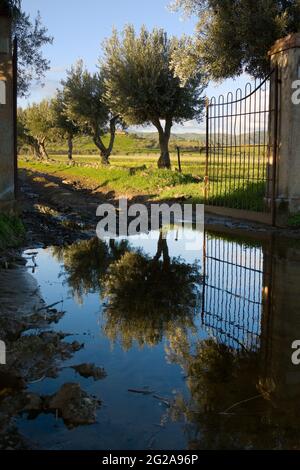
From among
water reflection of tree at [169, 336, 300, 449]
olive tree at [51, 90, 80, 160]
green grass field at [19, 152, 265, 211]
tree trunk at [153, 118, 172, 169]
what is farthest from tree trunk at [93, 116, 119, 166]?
water reflection of tree at [169, 336, 300, 449]

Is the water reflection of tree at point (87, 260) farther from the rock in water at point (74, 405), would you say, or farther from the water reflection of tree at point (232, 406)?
the rock in water at point (74, 405)

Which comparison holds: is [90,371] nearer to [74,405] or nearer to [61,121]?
[74,405]

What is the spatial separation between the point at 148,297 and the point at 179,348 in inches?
69.6

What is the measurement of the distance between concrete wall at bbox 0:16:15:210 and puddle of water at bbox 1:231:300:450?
190 centimetres

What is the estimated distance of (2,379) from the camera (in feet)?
12.4

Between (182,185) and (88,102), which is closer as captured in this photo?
(182,185)

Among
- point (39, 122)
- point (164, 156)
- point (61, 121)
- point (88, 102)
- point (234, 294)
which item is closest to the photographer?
point (234, 294)

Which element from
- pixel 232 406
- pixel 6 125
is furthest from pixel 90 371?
pixel 6 125

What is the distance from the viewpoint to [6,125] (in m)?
9.64

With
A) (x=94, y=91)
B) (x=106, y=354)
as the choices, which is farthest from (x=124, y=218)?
(x=94, y=91)

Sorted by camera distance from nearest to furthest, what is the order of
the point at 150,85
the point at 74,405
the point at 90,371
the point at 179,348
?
the point at 74,405
the point at 90,371
the point at 179,348
the point at 150,85

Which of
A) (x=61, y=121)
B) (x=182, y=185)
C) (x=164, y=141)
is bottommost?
(x=182, y=185)

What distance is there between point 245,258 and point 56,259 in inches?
137

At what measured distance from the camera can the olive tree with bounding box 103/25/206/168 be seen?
25641 millimetres
